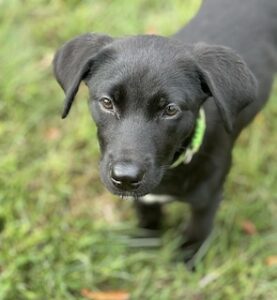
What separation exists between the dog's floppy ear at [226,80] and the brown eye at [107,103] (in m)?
0.46

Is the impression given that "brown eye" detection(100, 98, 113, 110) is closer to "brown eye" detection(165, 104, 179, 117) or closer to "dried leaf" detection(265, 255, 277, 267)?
"brown eye" detection(165, 104, 179, 117)

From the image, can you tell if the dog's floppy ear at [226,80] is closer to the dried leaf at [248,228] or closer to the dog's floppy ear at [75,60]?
the dog's floppy ear at [75,60]

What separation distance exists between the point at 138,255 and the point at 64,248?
18.9 inches

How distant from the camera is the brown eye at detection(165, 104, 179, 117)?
2.90 m

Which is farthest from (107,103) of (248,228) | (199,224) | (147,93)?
(248,228)

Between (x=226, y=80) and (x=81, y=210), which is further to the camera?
(x=81, y=210)

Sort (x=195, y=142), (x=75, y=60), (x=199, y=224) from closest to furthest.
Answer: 1. (x=75, y=60)
2. (x=195, y=142)
3. (x=199, y=224)

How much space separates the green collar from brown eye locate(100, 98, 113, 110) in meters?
0.49

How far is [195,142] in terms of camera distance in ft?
10.5

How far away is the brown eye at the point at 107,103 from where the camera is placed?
2932mm

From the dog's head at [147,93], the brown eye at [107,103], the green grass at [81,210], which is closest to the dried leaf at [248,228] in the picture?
the green grass at [81,210]

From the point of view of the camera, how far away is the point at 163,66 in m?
2.90

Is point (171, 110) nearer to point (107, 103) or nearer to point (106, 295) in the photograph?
point (107, 103)

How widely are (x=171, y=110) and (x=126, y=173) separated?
1.24 ft
